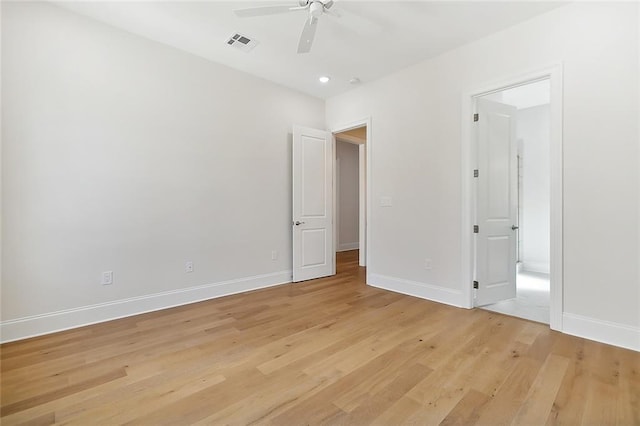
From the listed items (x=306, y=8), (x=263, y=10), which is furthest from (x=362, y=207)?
(x=263, y=10)

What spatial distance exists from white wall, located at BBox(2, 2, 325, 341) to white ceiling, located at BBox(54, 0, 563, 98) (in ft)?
0.85

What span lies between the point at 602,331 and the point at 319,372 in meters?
2.38

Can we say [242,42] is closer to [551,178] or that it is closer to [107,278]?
[107,278]

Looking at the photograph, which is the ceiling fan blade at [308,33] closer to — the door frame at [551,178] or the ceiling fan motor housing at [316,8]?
the ceiling fan motor housing at [316,8]

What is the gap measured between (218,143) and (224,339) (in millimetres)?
2369

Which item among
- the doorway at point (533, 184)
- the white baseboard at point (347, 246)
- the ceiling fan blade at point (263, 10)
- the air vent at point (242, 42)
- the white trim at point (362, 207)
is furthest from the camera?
the white baseboard at point (347, 246)

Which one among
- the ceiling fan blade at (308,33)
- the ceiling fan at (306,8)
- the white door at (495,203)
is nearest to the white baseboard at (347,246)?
the white door at (495,203)

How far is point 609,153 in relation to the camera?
235cm

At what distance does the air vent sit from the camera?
304cm

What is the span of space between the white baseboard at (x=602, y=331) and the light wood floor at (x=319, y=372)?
0.10 metres

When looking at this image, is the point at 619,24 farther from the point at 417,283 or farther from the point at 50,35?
the point at 50,35

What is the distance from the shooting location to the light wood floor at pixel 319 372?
5.13 ft

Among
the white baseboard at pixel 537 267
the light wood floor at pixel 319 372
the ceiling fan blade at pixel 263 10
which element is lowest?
the light wood floor at pixel 319 372

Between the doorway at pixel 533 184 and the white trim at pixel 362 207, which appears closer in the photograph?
the white trim at pixel 362 207
